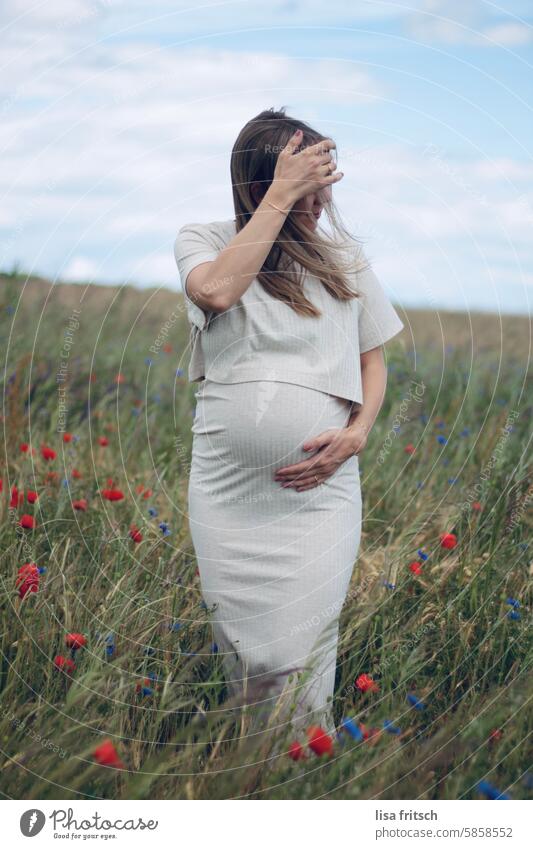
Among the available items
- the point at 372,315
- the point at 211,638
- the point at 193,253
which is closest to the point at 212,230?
the point at 193,253

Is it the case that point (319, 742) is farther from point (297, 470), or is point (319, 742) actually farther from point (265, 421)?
point (265, 421)

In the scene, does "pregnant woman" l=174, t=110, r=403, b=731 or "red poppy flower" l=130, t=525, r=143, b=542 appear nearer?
"pregnant woman" l=174, t=110, r=403, b=731

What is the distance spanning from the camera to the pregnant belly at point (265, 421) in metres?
2.89

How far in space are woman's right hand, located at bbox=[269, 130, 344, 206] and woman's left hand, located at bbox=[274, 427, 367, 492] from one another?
0.78 metres

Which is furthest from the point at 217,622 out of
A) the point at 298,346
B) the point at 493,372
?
the point at 493,372

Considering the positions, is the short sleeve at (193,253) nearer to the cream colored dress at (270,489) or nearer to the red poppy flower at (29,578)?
the cream colored dress at (270,489)

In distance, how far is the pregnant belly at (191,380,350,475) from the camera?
114 inches

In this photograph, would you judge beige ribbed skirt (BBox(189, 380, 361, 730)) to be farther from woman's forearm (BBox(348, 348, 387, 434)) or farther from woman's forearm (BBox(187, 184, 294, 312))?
woman's forearm (BBox(187, 184, 294, 312))

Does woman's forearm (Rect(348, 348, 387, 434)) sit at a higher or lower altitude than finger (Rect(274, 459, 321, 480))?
higher

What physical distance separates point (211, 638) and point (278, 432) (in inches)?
32.2

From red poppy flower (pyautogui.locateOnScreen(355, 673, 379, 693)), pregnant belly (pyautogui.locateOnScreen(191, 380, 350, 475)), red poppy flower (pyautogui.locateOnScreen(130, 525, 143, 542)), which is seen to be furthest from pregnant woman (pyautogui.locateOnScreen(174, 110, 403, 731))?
red poppy flower (pyautogui.locateOnScreen(130, 525, 143, 542))

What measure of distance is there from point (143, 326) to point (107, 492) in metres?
5.78

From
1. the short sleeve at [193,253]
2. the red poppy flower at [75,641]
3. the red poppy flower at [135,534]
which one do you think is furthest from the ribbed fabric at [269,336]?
the red poppy flower at [75,641]

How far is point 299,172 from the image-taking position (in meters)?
2.74
